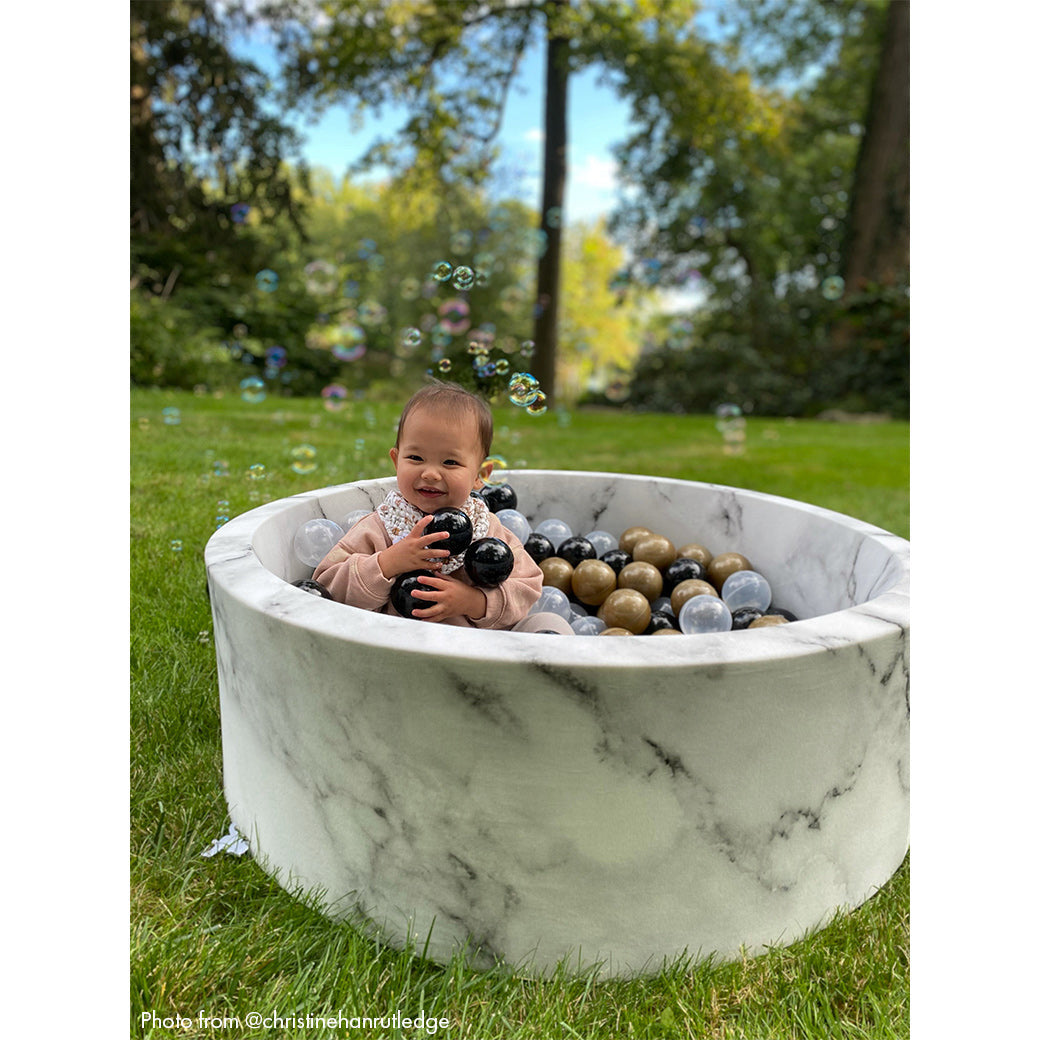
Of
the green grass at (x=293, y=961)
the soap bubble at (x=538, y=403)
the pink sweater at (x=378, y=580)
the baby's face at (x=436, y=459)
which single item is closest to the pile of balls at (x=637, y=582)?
the pink sweater at (x=378, y=580)

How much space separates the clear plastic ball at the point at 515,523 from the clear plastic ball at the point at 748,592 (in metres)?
0.60

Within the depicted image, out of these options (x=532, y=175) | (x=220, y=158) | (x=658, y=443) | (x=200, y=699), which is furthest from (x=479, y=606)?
(x=532, y=175)

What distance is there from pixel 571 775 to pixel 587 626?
0.88 meters

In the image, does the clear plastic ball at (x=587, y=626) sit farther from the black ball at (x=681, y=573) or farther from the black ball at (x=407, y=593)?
the black ball at (x=407, y=593)

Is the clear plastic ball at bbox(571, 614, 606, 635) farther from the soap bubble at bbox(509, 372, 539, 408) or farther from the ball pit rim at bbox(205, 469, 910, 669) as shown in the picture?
the ball pit rim at bbox(205, 469, 910, 669)

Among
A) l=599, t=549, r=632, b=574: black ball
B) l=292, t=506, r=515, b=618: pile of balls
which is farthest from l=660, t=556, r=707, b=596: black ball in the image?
l=292, t=506, r=515, b=618: pile of balls

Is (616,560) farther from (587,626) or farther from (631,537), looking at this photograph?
(587,626)

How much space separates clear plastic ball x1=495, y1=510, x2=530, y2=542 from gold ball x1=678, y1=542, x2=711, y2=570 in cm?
50

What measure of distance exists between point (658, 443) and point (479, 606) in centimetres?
499

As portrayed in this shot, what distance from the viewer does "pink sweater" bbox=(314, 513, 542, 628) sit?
1805mm

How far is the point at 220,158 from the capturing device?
31.1 ft

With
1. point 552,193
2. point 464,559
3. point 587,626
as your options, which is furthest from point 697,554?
point 552,193

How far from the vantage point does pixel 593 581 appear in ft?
7.85

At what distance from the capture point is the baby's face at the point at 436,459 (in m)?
1.77
